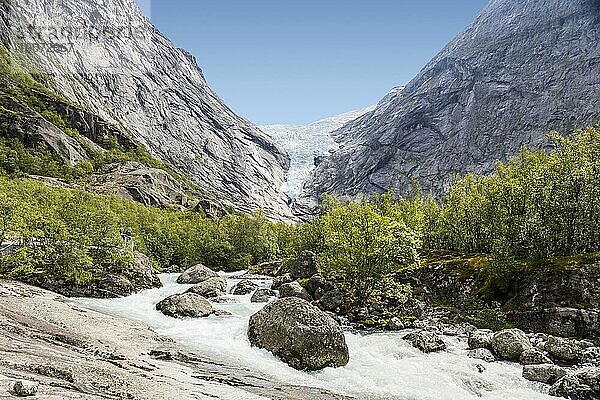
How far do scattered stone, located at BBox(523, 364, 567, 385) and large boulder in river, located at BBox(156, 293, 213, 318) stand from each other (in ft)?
79.0

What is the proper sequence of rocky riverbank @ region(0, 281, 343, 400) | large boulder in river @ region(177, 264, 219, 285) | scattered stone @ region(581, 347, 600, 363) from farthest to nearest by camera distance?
large boulder in river @ region(177, 264, 219, 285)
scattered stone @ region(581, 347, 600, 363)
rocky riverbank @ region(0, 281, 343, 400)

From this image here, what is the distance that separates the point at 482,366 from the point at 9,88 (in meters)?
230

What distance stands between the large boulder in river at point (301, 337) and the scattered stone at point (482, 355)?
29.0 ft

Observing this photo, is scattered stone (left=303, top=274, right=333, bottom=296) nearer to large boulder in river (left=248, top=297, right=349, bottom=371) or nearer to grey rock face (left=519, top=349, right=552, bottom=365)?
large boulder in river (left=248, top=297, right=349, bottom=371)

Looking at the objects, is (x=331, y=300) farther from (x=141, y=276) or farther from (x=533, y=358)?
(x=141, y=276)

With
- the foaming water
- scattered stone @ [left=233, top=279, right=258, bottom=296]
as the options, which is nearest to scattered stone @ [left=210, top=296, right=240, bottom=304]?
scattered stone @ [left=233, top=279, right=258, bottom=296]

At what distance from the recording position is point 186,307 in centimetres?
3681

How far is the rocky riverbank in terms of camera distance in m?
14.1

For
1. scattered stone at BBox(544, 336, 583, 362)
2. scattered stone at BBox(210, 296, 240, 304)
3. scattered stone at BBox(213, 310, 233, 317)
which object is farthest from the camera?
scattered stone at BBox(210, 296, 240, 304)

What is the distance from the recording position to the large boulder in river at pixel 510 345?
2733 cm

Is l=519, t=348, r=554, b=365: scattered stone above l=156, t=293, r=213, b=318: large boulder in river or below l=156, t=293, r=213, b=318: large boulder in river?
above

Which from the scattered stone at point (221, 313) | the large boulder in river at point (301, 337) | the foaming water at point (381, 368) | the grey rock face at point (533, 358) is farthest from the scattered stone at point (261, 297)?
the grey rock face at point (533, 358)

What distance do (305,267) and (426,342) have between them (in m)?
33.1

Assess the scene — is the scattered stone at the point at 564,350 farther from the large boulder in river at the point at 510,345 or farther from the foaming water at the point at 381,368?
the foaming water at the point at 381,368
